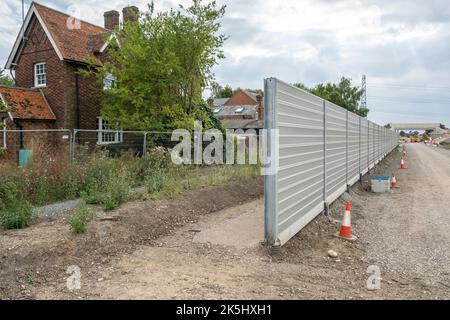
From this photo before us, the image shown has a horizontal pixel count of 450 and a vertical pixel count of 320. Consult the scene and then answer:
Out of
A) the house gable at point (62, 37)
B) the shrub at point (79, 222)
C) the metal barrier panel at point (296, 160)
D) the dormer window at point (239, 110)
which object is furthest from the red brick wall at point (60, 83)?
the dormer window at point (239, 110)

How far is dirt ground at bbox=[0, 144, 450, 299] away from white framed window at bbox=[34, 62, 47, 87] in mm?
16991

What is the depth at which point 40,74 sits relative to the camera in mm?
22328

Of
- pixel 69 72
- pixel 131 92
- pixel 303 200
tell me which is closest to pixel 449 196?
pixel 303 200

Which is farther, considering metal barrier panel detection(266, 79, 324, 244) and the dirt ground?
metal barrier panel detection(266, 79, 324, 244)

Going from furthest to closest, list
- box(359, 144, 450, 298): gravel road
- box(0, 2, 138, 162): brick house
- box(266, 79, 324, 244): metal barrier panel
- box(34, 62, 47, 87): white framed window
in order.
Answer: box(34, 62, 47, 87): white framed window → box(0, 2, 138, 162): brick house → box(266, 79, 324, 244): metal barrier panel → box(359, 144, 450, 298): gravel road

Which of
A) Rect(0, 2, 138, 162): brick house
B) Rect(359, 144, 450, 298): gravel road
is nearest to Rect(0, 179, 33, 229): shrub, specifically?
Rect(359, 144, 450, 298): gravel road

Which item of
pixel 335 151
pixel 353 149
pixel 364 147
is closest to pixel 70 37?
pixel 364 147

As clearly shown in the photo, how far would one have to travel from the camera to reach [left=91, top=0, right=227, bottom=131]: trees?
53.4 feet

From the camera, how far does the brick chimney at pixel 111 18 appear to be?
27.5m

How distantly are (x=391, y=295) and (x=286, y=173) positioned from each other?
92.3 inches

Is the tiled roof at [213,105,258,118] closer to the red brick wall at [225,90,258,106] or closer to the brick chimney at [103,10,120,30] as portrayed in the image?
the red brick wall at [225,90,258,106]

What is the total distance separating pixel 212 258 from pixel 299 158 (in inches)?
94.6

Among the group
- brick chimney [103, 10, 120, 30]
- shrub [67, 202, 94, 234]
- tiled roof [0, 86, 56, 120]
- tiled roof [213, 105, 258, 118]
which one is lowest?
shrub [67, 202, 94, 234]

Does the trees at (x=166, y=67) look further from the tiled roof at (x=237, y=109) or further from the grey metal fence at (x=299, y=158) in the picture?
the tiled roof at (x=237, y=109)
